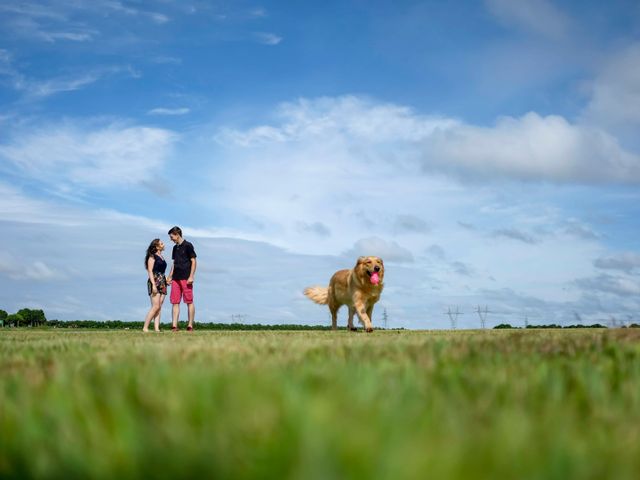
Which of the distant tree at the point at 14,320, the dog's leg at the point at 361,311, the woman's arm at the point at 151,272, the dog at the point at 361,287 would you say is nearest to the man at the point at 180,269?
the woman's arm at the point at 151,272

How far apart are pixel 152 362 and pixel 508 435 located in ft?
9.43

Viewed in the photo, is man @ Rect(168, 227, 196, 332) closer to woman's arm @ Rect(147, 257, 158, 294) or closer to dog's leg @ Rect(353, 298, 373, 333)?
woman's arm @ Rect(147, 257, 158, 294)

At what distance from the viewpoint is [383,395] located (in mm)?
2342

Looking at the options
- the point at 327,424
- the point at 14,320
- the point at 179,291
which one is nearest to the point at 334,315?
the point at 179,291

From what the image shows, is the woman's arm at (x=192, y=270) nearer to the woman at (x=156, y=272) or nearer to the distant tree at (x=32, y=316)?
the woman at (x=156, y=272)

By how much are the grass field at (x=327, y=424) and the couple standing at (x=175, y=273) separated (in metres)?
14.4

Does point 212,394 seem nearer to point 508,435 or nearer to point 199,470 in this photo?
point 199,470

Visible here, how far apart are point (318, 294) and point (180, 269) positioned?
16.6 feet

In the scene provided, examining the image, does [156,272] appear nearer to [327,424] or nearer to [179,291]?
[179,291]

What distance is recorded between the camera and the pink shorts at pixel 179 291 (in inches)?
710

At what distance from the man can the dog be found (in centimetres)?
432

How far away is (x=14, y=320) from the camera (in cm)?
3256

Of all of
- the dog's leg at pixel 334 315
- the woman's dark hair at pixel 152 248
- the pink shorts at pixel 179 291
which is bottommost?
the dog's leg at pixel 334 315

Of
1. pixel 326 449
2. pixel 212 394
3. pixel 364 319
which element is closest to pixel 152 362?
pixel 212 394
